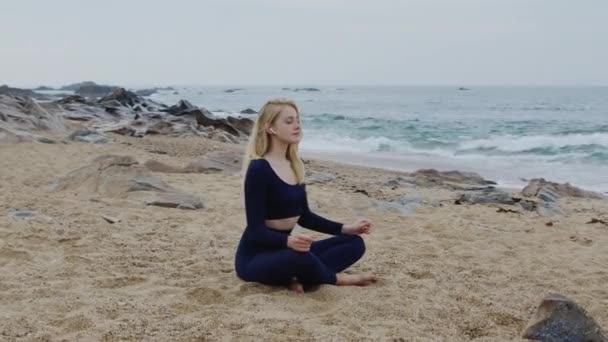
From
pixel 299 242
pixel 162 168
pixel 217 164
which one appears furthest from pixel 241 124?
pixel 299 242

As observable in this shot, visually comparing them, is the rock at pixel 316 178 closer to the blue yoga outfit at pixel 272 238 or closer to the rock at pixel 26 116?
the blue yoga outfit at pixel 272 238

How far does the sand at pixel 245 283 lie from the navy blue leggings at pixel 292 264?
9 cm

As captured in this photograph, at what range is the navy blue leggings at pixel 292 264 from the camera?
4219 millimetres

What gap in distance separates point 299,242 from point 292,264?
0.70ft

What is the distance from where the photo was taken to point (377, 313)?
3924 millimetres

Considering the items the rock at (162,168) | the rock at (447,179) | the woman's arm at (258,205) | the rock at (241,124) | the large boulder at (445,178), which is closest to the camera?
the woman's arm at (258,205)

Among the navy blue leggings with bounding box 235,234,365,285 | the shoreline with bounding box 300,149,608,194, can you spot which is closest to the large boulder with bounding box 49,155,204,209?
the navy blue leggings with bounding box 235,234,365,285

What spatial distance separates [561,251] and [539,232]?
908 mm

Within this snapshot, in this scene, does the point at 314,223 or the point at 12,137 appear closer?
the point at 314,223

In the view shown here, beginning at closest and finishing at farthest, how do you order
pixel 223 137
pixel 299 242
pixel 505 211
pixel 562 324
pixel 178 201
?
pixel 562 324 → pixel 299 242 → pixel 178 201 → pixel 505 211 → pixel 223 137

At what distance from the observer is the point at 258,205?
421 cm

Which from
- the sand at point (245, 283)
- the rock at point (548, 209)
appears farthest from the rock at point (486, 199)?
the sand at point (245, 283)

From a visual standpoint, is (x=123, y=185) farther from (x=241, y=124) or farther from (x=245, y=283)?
(x=241, y=124)

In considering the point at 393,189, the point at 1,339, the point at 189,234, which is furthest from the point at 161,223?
the point at 393,189
